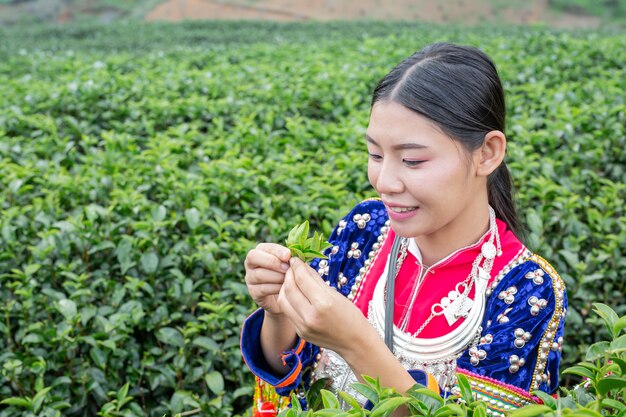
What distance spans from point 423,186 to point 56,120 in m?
3.13

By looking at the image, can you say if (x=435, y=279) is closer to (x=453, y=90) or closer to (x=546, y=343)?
(x=546, y=343)

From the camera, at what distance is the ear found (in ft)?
4.99

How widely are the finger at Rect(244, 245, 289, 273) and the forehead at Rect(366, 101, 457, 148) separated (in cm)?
30

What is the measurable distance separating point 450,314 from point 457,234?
0.56 feet

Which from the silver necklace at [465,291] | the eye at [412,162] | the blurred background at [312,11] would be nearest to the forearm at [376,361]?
the silver necklace at [465,291]

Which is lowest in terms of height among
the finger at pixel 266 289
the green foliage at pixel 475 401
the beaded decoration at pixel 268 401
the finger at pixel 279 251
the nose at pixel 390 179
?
the beaded decoration at pixel 268 401

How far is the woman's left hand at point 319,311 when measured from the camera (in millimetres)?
1292

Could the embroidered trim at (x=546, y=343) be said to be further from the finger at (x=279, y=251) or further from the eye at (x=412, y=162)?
the finger at (x=279, y=251)

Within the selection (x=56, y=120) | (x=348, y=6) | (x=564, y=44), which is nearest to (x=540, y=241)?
(x=56, y=120)

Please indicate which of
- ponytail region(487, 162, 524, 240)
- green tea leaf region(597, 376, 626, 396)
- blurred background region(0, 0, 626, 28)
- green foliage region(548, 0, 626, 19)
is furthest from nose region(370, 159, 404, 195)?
green foliage region(548, 0, 626, 19)

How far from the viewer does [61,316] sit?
2.36 meters

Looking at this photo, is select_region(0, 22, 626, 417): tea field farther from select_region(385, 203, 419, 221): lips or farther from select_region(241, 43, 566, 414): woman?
select_region(385, 203, 419, 221): lips

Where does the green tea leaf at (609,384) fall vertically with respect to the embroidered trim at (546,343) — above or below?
above

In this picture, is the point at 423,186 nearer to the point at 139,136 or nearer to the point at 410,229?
the point at 410,229
